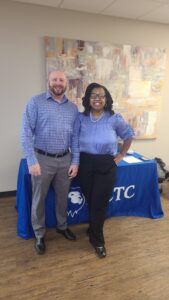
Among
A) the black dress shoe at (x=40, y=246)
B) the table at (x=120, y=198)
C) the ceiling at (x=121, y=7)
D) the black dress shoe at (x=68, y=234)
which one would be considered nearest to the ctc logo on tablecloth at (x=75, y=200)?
the table at (x=120, y=198)

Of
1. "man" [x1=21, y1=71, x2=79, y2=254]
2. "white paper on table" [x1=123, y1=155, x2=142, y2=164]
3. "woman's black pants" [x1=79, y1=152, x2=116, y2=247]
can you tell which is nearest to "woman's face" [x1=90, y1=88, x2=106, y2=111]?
"man" [x1=21, y1=71, x2=79, y2=254]

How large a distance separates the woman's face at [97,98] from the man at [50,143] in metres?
0.18

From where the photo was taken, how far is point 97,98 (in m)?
1.94

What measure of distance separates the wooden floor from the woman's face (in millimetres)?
1320

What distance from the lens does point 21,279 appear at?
1.83m

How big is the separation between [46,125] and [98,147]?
0.47m

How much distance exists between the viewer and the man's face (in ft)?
6.13

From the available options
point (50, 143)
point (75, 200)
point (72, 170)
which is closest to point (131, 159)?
point (75, 200)

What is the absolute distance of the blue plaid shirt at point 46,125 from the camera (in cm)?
188

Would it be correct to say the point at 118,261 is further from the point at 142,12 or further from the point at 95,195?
the point at 142,12

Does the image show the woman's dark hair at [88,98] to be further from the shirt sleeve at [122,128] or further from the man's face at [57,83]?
the man's face at [57,83]

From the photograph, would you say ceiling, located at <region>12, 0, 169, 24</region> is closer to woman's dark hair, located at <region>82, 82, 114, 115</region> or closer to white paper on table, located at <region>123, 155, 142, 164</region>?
woman's dark hair, located at <region>82, 82, 114, 115</region>

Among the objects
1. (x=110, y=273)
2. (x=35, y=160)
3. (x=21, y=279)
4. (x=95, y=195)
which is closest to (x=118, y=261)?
(x=110, y=273)

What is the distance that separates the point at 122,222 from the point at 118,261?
638 millimetres
